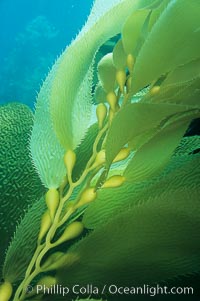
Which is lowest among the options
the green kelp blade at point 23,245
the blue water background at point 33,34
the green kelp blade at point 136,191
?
the green kelp blade at point 23,245

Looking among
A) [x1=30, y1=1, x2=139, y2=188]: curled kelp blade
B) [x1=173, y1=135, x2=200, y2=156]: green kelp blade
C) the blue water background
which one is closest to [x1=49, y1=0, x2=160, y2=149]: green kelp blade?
[x1=30, y1=1, x2=139, y2=188]: curled kelp blade

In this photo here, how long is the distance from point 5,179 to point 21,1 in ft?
14.9

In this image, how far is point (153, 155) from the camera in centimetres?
34

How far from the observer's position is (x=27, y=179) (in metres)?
0.35

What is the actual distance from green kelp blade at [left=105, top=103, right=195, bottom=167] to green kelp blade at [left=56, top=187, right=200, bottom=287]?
0.20ft

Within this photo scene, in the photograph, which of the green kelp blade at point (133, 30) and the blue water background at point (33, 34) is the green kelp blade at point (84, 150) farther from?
the blue water background at point (33, 34)

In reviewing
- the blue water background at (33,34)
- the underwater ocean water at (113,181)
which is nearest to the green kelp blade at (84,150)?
the underwater ocean water at (113,181)

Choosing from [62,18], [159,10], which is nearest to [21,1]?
[62,18]

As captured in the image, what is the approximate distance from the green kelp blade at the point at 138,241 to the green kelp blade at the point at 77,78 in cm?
9

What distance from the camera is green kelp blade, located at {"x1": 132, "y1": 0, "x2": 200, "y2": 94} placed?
0.33m

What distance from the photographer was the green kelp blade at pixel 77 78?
350 mm

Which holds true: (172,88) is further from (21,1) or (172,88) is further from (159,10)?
(21,1)

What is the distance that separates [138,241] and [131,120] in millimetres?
112

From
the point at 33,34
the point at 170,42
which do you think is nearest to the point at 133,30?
the point at 170,42
